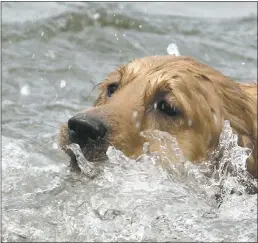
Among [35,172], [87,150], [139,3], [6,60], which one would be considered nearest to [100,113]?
[87,150]

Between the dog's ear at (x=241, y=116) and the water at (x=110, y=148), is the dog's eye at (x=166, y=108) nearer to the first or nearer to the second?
the water at (x=110, y=148)

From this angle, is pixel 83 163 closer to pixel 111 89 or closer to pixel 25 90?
pixel 111 89

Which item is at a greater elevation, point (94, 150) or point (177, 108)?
point (177, 108)

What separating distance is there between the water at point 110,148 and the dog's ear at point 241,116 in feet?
0.50

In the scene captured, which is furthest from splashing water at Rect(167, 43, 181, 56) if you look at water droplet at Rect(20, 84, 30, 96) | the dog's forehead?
the dog's forehead

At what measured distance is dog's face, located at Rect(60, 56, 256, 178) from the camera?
17.4ft

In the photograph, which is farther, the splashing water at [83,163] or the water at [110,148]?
the splashing water at [83,163]

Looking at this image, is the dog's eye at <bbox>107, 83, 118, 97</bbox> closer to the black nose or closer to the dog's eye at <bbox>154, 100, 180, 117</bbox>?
the dog's eye at <bbox>154, 100, 180, 117</bbox>

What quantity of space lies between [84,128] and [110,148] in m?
0.21

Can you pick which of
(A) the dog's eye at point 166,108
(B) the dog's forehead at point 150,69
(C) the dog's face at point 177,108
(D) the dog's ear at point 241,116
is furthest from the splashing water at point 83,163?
(D) the dog's ear at point 241,116

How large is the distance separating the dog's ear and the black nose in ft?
3.27

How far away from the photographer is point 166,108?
18.0ft

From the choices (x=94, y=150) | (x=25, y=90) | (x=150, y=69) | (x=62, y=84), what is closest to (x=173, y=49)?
(x=62, y=84)

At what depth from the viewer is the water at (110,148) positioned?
4824 millimetres
